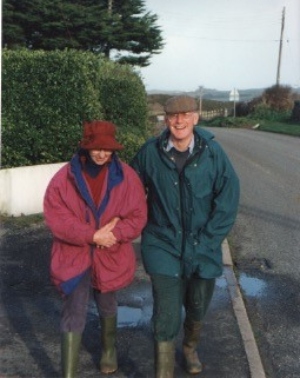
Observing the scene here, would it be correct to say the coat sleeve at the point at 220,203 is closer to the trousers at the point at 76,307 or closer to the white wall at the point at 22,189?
the trousers at the point at 76,307

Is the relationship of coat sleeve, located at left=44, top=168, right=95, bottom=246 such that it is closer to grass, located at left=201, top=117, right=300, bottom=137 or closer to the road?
the road

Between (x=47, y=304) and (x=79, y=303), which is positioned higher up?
(x=79, y=303)

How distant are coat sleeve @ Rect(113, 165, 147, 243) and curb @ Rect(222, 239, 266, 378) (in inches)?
52.7

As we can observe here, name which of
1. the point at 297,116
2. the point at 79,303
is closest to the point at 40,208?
the point at 79,303

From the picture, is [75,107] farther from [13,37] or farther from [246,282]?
[13,37]

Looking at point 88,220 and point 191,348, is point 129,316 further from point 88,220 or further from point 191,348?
point 88,220

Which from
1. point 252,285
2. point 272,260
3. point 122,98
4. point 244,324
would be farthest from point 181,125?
point 122,98

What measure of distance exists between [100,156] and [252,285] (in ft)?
11.2

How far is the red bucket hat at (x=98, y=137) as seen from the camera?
370cm

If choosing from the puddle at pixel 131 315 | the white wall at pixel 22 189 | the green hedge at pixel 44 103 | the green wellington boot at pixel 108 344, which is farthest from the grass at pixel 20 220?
the green wellington boot at pixel 108 344

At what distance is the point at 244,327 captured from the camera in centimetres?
518

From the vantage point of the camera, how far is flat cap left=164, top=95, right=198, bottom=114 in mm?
3812

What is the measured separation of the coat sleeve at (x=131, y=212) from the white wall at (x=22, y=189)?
5806 mm

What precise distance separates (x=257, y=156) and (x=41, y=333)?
1612 centimetres
